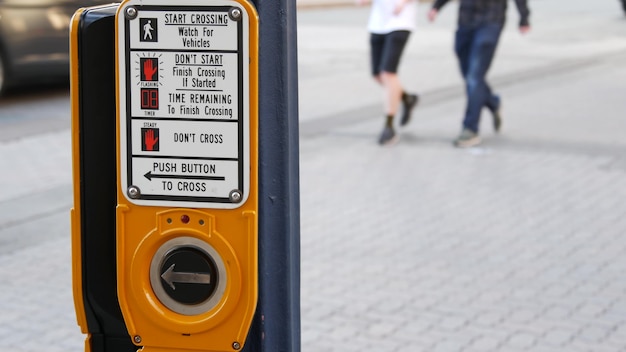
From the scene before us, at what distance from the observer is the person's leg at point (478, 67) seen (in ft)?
29.3

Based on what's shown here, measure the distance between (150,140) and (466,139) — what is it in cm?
719

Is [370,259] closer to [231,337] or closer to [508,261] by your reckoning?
[508,261]

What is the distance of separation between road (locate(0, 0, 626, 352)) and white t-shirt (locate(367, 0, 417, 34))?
0.99 m

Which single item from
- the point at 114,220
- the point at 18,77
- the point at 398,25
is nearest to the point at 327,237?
the point at 398,25

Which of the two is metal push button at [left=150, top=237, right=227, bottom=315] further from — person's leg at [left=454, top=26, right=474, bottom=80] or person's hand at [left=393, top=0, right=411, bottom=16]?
person's leg at [left=454, top=26, right=474, bottom=80]

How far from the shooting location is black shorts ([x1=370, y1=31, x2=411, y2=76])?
8938 millimetres

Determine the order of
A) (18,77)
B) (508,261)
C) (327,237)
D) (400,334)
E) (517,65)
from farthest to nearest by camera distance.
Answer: (517,65)
(18,77)
(327,237)
(508,261)
(400,334)

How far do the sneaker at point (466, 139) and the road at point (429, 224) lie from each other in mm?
127

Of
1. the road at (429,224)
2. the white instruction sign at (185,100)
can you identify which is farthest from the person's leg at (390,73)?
the white instruction sign at (185,100)

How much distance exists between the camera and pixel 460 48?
9234 millimetres

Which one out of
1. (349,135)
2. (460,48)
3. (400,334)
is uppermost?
(460,48)

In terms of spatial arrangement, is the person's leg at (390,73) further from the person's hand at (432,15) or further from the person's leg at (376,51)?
the person's hand at (432,15)

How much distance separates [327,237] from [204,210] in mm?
4359

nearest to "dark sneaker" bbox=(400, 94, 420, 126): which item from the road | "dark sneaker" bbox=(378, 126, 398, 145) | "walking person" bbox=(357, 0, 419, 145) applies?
the road
